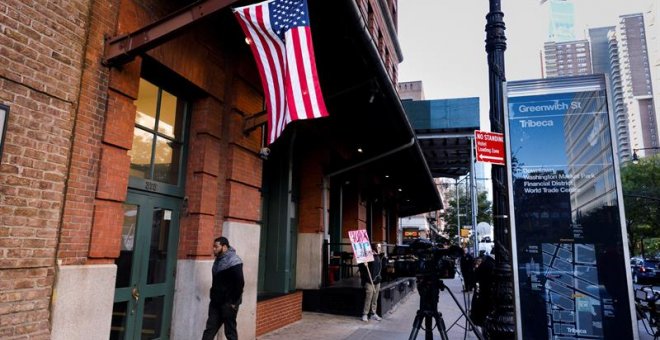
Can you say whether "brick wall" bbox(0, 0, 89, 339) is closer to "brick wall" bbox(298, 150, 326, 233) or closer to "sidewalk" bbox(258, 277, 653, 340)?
"sidewalk" bbox(258, 277, 653, 340)

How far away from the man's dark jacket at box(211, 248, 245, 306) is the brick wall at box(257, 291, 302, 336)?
2423mm

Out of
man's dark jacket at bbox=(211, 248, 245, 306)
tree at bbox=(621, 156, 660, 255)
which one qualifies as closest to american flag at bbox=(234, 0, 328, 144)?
man's dark jacket at bbox=(211, 248, 245, 306)

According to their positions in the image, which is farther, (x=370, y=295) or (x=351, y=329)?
(x=370, y=295)

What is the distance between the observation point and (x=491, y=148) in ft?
18.4

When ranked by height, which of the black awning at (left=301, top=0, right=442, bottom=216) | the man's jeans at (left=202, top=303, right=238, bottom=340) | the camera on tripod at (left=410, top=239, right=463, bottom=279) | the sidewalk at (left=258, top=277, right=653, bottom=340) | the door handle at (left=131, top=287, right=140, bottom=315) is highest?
the black awning at (left=301, top=0, right=442, bottom=216)

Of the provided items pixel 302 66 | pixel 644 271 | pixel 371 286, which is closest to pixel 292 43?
pixel 302 66

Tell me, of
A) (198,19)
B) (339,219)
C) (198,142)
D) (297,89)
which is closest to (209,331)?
(198,142)

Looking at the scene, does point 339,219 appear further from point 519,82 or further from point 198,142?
point 519,82

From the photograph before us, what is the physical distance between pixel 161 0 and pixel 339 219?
10264 mm

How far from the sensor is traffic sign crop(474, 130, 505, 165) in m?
5.59

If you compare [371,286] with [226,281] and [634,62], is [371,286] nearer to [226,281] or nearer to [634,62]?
[226,281]

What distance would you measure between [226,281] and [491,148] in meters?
3.98

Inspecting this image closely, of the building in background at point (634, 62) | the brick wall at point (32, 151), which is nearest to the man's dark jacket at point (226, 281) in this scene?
the brick wall at point (32, 151)

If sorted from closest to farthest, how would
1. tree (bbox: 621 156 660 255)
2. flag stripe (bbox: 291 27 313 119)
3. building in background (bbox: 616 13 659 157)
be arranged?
1. flag stripe (bbox: 291 27 313 119)
2. tree (bbox: 621 156 660 255)
3. building in background (bbox: 616 13 659 157)
